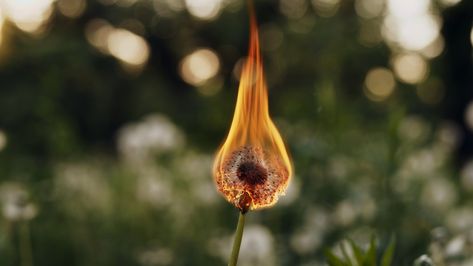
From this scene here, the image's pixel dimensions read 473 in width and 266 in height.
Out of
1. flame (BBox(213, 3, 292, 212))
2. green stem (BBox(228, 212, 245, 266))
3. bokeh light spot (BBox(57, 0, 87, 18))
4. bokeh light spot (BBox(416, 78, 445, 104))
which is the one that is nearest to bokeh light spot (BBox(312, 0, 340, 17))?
bokeh light spot (BBox(416, 78, 445, 104))

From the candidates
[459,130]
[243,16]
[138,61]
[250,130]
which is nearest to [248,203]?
[250,130]

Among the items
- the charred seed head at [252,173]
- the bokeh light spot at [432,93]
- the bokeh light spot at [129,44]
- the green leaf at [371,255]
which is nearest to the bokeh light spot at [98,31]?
the bokeh light spot at [129,44]

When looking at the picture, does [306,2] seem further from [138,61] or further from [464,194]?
[464,194]

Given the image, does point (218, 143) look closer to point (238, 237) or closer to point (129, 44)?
point (238, 237)

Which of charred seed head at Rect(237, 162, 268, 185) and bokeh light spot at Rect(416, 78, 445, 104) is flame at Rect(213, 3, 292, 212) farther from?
bokeh light spot at Rect(416, 78, 445, 104)

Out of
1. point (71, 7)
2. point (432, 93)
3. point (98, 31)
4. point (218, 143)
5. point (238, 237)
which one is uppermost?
point (71, 7)

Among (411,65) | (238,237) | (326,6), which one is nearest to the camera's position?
(238,237)

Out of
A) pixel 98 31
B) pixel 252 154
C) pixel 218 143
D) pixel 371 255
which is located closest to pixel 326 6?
pixel 98 31
